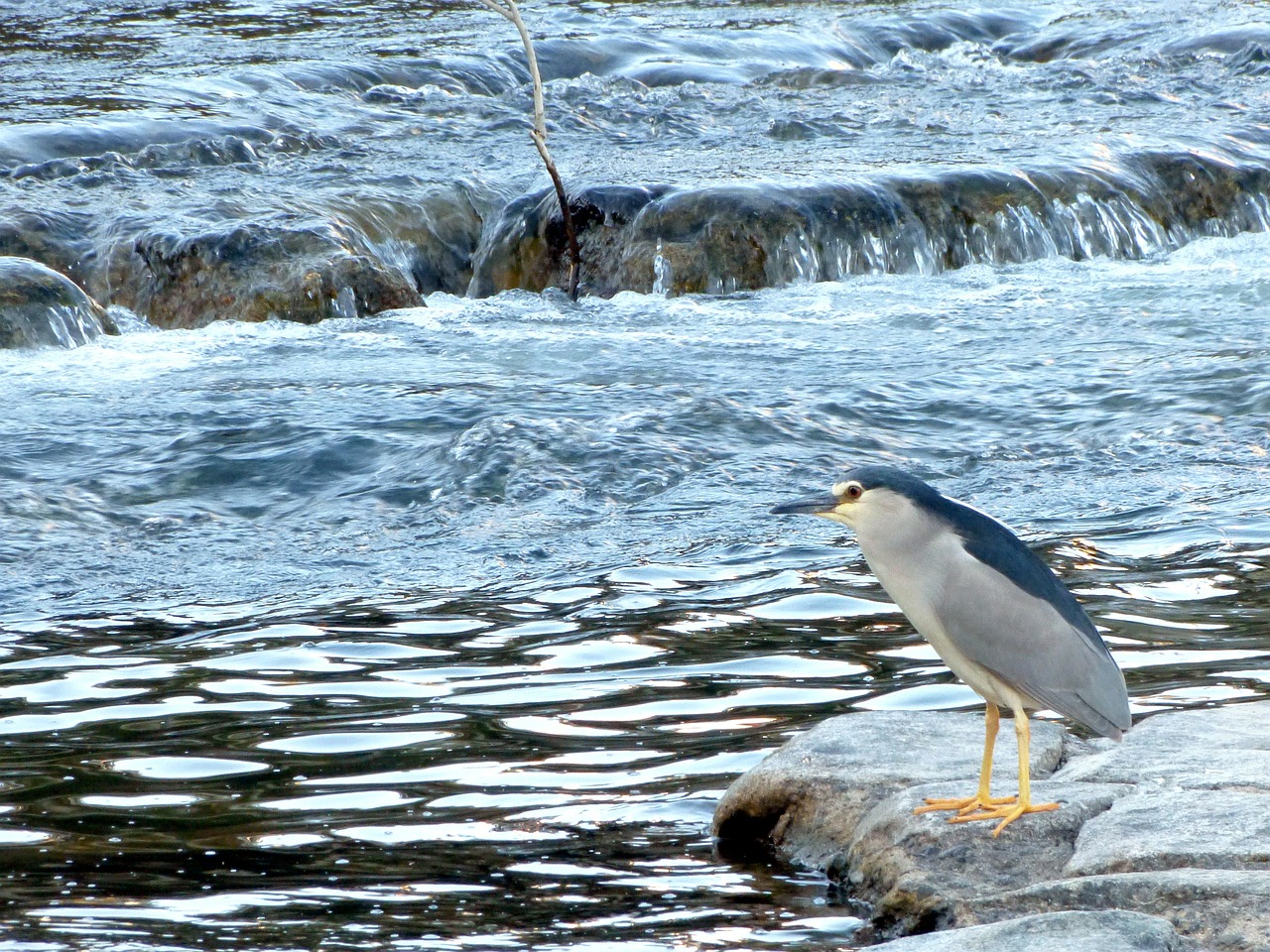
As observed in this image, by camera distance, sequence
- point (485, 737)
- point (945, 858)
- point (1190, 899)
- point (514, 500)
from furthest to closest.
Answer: point (514, 500), point (485, 737), point (945, 858), point (1190, 899)

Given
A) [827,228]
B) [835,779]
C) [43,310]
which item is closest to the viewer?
[835,779]

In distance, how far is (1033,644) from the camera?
3.75 metres

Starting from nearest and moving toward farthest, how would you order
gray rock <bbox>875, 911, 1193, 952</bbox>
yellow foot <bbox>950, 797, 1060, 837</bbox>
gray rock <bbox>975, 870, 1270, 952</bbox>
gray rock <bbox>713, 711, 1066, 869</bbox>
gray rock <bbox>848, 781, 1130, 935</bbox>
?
gray rock <bbox>875, 911, 1193, 952</bbox> → gray rock <bbox>975, 870, 1270, 952</bbox> → gray rock <bbox>848, 781, 1130, 935</bbox> → yellow foot <bbox>950, 797, 1060, 837</bbox> → gray rock <bbox>713, 711, 1066, 869</bbox>

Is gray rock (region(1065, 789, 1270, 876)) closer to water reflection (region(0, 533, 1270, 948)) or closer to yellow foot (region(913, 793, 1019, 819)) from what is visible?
yellow foot (region(913, 793, 1019, 819))

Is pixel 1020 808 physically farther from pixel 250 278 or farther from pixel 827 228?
pixel 827 228

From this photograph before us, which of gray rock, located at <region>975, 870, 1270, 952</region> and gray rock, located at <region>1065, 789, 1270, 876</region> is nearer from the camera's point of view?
gray rock, located at <region>975, 870, 1270, 952</region>

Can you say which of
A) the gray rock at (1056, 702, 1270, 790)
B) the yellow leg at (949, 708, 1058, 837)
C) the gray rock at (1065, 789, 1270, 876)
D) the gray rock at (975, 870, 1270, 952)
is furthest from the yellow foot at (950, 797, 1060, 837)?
the gray rock at (1056, 702, 1270, 790)

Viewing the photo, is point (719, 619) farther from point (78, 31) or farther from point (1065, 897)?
point (78, 31)

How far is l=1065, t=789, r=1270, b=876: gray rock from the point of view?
3445mm

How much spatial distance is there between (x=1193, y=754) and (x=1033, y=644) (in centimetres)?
64

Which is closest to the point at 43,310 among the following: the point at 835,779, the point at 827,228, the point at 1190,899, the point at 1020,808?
the point at 827,228

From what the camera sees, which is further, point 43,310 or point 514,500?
point 43,310

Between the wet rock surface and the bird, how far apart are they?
11cm

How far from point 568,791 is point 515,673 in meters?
0.93
